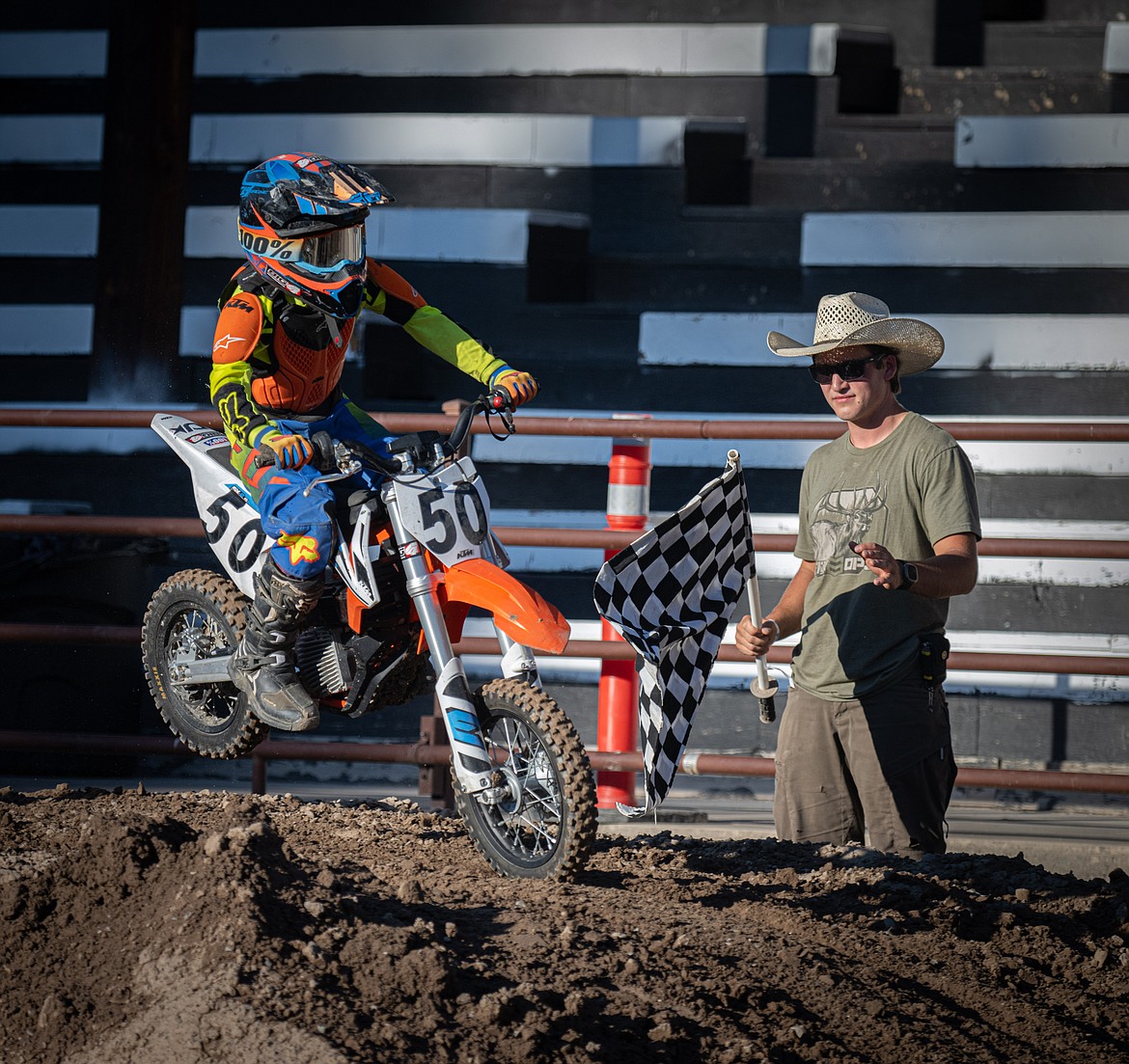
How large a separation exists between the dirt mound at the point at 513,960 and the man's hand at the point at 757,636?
0.52 metres

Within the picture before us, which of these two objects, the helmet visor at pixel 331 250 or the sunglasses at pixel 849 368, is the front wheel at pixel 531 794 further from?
the sunglasses at pixel 849 368

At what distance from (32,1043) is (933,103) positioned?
562 cm

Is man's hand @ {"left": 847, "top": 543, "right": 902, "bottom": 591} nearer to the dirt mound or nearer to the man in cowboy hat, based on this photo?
the man in cowboy hat

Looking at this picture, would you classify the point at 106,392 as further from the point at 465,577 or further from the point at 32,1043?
the point at 32,1043

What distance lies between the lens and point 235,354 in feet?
10.8

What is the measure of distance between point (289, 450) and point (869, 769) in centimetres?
154

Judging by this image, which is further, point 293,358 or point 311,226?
A: point 293,358

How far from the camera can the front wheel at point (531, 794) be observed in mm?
2957

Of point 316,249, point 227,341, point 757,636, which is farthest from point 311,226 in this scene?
point 757,636

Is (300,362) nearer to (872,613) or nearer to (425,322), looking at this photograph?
(425,322)

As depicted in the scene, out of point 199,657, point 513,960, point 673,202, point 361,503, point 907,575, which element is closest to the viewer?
point 513,960

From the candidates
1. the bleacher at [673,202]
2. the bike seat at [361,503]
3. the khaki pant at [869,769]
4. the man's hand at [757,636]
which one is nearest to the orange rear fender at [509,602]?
the bike seat at [361,503]

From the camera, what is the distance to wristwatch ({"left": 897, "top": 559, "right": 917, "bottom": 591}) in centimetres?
314

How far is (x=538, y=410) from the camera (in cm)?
627
